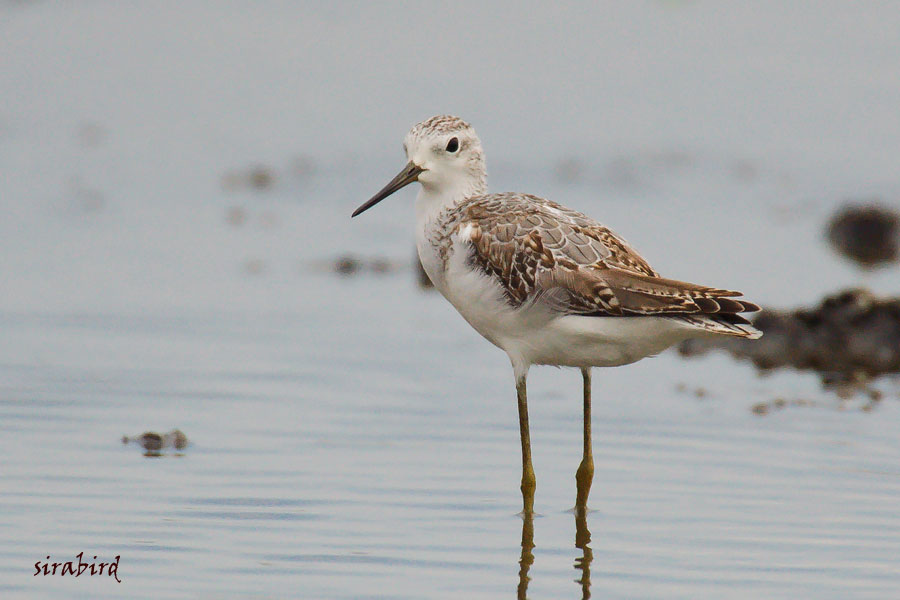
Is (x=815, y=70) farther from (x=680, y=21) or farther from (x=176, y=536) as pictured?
(x=176, y=536)

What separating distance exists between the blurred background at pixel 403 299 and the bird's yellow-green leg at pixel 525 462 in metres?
0.09

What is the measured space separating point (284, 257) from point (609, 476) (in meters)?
5.59

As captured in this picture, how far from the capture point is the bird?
6.98 meters

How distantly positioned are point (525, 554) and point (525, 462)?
2.56 feet

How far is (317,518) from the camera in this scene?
279 inches

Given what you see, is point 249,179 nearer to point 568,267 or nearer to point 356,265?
point 356,265

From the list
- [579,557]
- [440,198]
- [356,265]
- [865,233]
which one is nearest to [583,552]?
[579,557]

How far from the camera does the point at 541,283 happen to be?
7250 mm

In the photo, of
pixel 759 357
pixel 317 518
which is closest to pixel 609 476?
pixel 317 518

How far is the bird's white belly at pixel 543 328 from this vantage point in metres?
7.12

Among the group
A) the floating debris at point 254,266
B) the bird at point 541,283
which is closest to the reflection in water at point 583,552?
the bird at point 541,283

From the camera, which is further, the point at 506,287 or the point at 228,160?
the point at 228,160

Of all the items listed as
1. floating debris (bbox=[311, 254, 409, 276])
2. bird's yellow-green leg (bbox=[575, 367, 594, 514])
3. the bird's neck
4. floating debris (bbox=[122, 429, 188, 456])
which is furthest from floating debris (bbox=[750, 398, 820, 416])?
floating debris (bbox=[311, 254, 409, 276])

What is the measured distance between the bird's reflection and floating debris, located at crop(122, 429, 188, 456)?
1.86 metres
